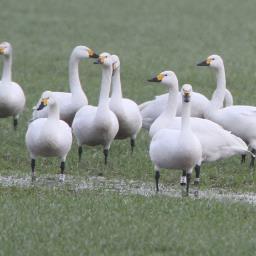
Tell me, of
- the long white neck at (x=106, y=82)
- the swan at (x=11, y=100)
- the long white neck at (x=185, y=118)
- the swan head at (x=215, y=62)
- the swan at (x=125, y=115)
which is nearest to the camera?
the long white neck at (x=185, y=118)

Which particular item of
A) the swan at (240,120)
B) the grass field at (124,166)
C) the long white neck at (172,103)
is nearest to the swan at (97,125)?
the grass field at (124,166)

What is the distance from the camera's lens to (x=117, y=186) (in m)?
10.9

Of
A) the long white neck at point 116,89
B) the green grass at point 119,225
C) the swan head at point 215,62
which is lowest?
the green grass at point 119,225

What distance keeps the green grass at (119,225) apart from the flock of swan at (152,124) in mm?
689

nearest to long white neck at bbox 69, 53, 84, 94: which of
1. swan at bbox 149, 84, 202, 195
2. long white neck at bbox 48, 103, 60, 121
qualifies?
long white neck at bbox 48, 103, 60, 121

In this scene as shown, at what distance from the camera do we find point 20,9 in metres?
36.1

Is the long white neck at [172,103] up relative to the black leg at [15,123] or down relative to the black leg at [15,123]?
up

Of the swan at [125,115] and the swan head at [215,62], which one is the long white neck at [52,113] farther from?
the swan head at [215,62]

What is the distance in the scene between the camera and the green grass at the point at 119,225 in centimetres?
770

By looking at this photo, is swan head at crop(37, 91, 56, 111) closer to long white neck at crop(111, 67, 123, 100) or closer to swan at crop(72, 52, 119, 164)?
swan at crop(72, 52, 119, 164)

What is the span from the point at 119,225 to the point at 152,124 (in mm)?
3998

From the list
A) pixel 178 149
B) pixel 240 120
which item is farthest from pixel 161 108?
pixel 178 149

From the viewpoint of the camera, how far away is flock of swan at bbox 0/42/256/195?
398 inches

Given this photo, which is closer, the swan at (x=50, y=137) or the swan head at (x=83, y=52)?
the swan at (x=50, y=137)
